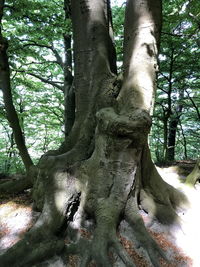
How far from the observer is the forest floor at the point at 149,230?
2.73 meters

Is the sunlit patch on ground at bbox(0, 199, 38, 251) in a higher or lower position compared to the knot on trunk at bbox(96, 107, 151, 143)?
lower

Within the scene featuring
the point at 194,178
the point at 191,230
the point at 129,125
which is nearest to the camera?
the point at 129,125

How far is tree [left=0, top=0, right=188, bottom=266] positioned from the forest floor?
0.45 feet

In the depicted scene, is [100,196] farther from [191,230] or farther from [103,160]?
[191,230]

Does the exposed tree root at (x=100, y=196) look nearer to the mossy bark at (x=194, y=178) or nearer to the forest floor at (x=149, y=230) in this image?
the forest floor at (x=149, y=230)

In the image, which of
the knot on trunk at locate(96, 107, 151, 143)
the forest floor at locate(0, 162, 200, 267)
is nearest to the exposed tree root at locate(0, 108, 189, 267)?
the knot on trunk at locate(96, 107, 151, 143)

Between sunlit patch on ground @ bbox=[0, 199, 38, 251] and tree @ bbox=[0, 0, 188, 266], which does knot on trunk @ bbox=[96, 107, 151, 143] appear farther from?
sunlit patch on ground @ bbox=[0, 199, 38, 251]

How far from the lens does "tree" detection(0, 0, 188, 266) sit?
8.65ft

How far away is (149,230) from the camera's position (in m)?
3.14

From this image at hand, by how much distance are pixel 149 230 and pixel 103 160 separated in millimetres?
1105

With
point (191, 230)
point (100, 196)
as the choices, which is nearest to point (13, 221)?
point (100, 196)

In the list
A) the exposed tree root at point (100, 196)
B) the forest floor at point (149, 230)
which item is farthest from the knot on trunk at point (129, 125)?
the forest floor at point (149, 230)

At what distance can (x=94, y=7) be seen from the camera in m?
3.94

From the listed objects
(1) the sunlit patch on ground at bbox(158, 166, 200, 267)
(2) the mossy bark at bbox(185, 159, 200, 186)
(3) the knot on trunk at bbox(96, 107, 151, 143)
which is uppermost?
(3) the knot on trunk at bbox(96, 107, 151, 143)
